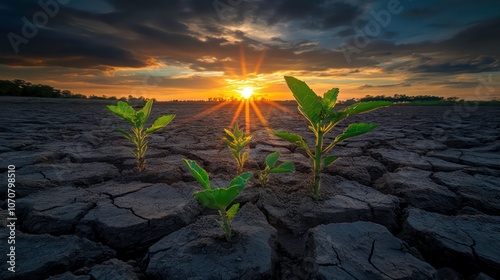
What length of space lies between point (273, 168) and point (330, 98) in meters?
0.64

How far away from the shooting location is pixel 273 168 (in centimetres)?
187

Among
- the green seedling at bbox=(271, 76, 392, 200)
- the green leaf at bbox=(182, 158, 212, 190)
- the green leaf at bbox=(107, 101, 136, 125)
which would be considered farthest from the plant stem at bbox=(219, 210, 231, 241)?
the green leaf at bbox=(107, 101, 136, 125)

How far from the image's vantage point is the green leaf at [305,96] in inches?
54.4

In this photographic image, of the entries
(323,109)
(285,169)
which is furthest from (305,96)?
(285,169)

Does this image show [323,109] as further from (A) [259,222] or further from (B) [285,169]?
(A) [259,222]

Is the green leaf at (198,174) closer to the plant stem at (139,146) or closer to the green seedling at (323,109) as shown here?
the green seedling at (323,109)

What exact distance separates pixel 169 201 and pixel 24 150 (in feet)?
7.87

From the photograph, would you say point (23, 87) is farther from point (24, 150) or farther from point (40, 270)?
point (40, 270)

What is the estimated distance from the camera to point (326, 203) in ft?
5.46

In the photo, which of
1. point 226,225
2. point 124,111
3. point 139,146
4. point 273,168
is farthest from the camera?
point 139,146

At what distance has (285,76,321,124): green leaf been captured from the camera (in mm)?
1382

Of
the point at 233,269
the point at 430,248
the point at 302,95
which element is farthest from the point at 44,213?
the point at 430,248

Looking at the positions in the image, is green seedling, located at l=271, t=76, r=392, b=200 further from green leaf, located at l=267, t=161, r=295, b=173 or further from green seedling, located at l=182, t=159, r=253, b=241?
green seedling, located at l=182, t=159, r=253, b=241

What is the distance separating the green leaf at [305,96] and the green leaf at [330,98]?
0.24 ft
